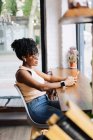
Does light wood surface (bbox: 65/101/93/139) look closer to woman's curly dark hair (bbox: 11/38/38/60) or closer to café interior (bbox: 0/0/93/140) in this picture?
woman's curly dark hair (bbox: 11/38/38/60)

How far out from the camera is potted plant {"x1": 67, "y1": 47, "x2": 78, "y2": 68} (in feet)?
12.3

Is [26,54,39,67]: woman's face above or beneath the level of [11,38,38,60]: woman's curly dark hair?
beneath

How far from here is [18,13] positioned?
13.3 feet

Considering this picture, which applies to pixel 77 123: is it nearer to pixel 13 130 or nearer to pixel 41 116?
pixel 41 116

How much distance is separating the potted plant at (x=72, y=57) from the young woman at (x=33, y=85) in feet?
3.46

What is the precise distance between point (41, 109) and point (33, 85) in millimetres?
247

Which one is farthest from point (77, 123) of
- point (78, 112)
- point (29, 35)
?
point (29, 35)

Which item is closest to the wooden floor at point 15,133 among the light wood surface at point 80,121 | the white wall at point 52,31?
the white wall at point 52,31

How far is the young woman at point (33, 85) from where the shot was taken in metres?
2.53

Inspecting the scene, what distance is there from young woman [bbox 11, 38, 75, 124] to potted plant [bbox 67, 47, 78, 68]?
106 centimetres

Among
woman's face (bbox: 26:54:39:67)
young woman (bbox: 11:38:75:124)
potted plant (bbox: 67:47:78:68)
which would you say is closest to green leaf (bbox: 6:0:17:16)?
potted plant (bbox: 67:47:78:68)

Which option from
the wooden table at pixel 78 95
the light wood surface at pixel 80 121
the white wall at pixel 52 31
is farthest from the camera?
the white wall at pixel 52 31

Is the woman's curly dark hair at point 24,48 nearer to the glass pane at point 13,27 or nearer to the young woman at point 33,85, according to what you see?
the young woman at point 33,85

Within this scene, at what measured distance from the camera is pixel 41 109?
2.57 metres
